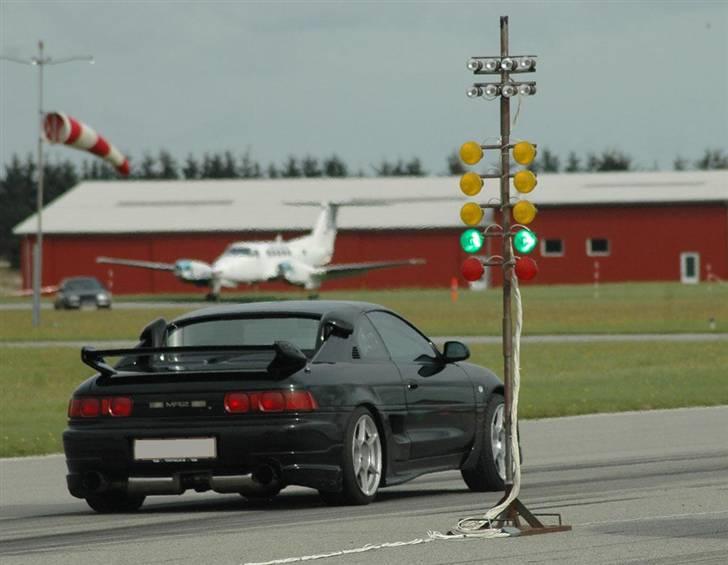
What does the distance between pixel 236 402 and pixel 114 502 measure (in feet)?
4.63

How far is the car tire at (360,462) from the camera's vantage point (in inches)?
517

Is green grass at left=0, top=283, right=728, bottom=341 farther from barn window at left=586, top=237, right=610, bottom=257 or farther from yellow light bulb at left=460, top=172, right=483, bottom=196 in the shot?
yellow light bulb at left=460, top=172, right=483, bottom=196

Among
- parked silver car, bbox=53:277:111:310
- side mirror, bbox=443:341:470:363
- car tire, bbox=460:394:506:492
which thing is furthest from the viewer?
parked silver car, bbox=53:277:111:310

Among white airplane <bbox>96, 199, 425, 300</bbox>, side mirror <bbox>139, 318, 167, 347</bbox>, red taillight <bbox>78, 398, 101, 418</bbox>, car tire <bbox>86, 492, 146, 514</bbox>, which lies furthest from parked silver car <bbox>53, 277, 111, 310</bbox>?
red taillight <bbox>78, 398, 101, 418</bbox>

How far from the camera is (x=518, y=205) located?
37.0 ft

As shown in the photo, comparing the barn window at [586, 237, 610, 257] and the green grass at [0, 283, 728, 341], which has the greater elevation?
the barn window at [586, 237, 610, 257]

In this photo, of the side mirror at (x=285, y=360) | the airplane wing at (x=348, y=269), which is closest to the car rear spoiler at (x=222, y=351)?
the side mirror at (x=285, y=360)

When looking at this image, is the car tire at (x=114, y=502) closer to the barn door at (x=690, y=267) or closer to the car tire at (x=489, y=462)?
the car tire at (x=489, y=462)

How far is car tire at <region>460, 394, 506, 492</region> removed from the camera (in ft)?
48.6

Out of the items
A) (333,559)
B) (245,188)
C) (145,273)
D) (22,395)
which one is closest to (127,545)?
(333,559)

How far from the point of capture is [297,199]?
367 ft

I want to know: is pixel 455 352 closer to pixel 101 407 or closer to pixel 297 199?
pixel 101 407

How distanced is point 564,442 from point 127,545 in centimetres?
909

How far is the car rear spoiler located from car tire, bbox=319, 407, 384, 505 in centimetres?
→ 58
